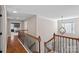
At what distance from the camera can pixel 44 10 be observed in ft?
5.20

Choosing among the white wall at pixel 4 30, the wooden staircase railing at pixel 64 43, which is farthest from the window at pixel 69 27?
the white wall at pixel 4 30

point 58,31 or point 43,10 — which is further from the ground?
point 43,10

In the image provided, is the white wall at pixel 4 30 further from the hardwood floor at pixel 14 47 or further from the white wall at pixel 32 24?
the white wall at pixel 32 24

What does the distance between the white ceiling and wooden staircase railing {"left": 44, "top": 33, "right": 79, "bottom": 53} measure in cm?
28

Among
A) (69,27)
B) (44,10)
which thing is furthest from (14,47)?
(69,27)

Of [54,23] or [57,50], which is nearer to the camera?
[54,23]

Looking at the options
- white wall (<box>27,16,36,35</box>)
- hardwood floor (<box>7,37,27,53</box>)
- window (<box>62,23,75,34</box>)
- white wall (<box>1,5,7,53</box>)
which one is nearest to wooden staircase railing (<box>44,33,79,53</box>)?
window (<box>62,23,75,34</box>)

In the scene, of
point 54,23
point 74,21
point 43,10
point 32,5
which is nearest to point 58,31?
point 54,23

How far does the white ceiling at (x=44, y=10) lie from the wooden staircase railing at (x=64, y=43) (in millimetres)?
282

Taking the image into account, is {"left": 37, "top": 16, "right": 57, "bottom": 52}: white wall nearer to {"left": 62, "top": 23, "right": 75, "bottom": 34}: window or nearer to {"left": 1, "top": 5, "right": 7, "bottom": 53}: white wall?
{"left": 62, "top": 23, "right": 75, "bottom": 34}: window

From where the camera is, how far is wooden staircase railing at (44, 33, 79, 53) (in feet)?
5.18

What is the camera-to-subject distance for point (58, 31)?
160cm
